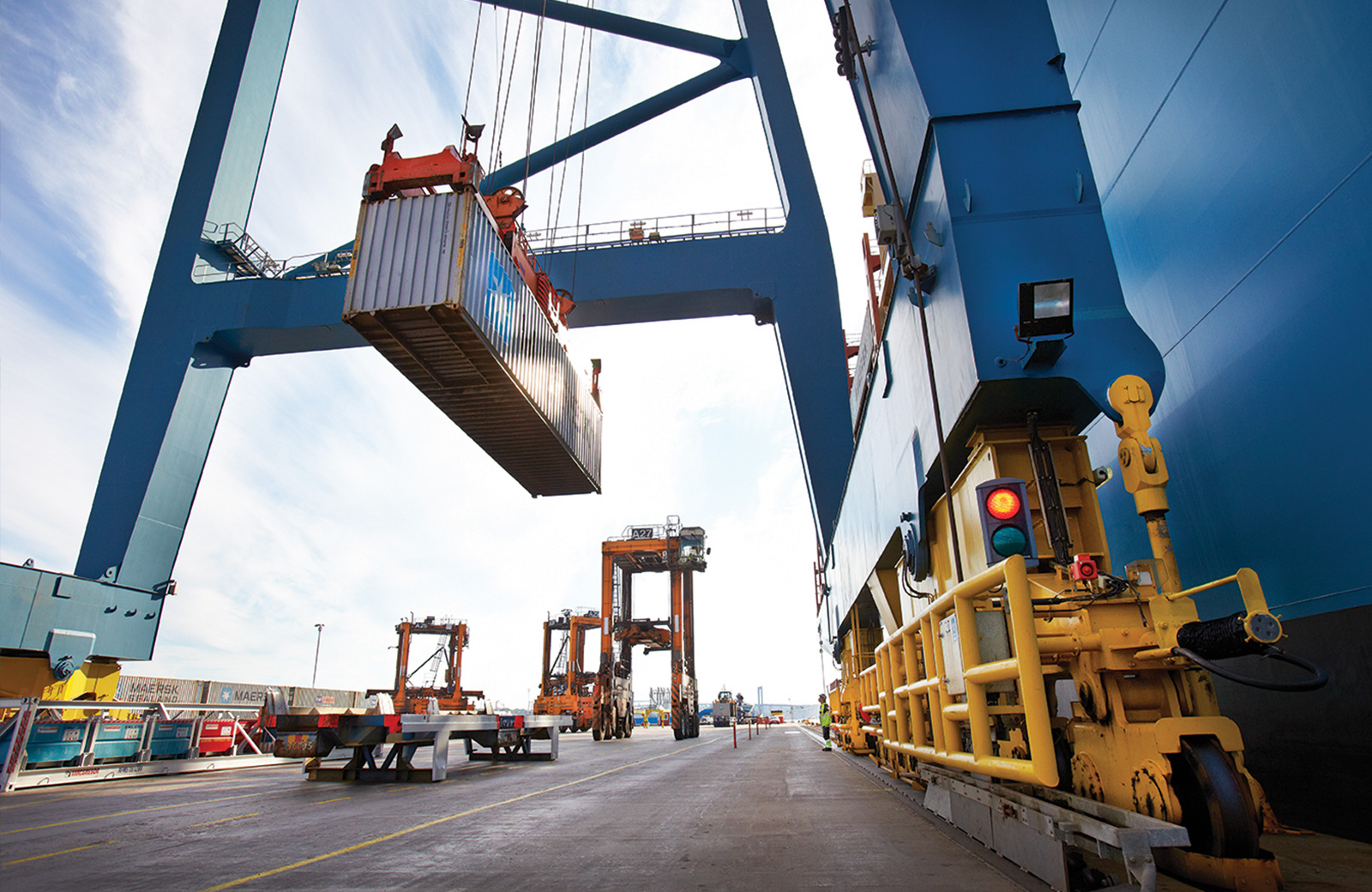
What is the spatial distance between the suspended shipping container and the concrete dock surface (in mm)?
5606

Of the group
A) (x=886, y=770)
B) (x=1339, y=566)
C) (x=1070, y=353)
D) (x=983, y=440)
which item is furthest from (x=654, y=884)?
(x=886, y=770)

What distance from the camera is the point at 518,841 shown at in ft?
15.2

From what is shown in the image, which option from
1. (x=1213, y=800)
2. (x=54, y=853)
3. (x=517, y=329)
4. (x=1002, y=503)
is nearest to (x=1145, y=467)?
(x=1002, y=503)

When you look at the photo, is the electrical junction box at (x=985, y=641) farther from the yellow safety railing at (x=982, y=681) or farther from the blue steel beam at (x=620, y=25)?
the blue steel beam at (x=620, y=25)

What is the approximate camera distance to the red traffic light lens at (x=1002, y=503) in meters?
3.47

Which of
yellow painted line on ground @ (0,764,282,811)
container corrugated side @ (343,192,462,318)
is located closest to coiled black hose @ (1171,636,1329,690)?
container corrugated side @ (343,192,462,318)

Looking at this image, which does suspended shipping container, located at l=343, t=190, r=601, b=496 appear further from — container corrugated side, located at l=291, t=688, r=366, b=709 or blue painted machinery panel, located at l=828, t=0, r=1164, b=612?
container corrugated side, located at l=291, t=688, r=366, b=709

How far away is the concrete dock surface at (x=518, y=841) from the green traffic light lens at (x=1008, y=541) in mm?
1546

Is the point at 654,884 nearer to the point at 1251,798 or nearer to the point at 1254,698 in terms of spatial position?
the point at 1251,798

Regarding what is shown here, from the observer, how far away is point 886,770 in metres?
9.23

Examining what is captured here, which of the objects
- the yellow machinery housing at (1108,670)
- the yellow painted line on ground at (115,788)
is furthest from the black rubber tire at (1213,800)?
the yellow painted line on ground at (115,788)

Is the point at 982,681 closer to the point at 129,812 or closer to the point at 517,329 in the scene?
the point at 129,812

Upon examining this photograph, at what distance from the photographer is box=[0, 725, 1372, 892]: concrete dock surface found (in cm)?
351

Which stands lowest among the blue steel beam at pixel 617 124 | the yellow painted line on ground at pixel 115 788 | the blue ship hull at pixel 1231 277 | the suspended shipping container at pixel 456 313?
the yellow painted line on ground at pixel 115 788
